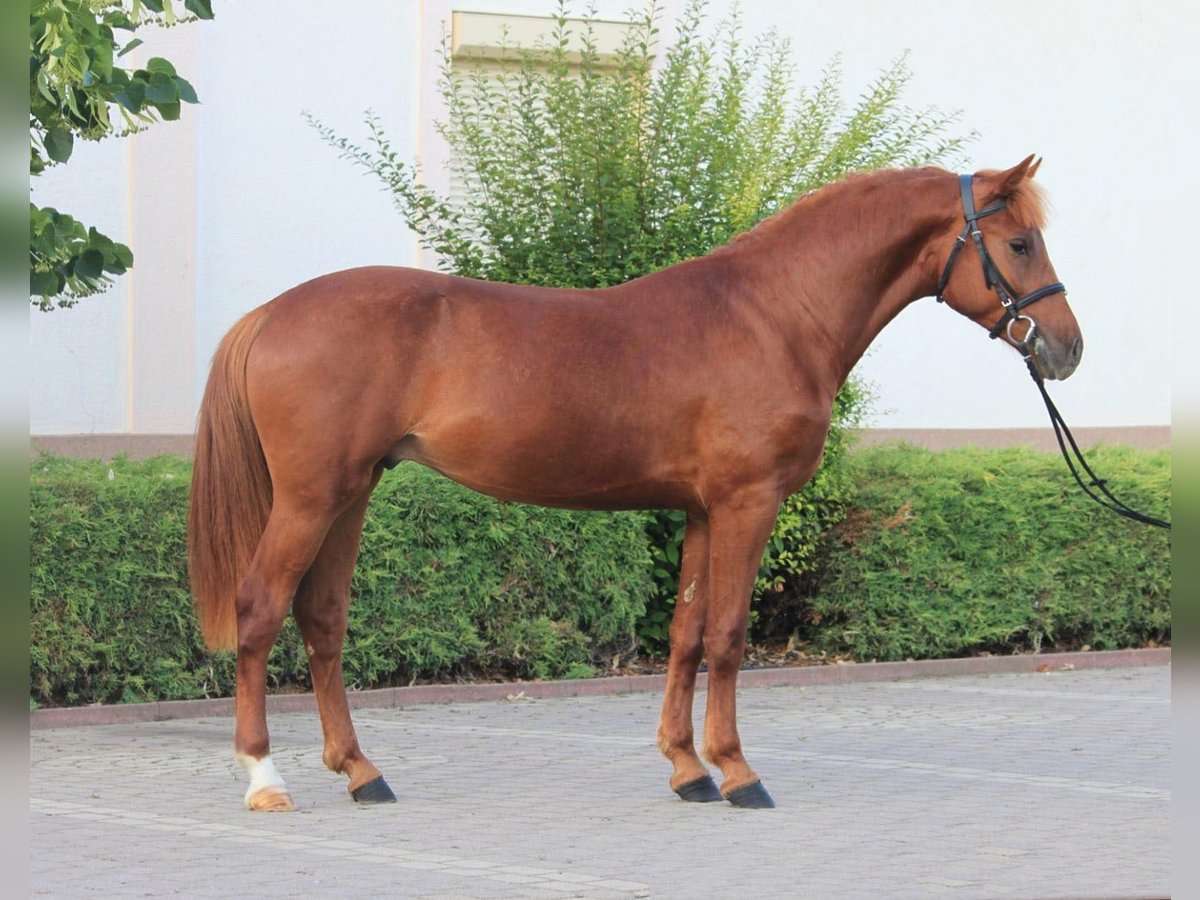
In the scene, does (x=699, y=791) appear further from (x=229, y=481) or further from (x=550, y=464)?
(x=229, y=481)

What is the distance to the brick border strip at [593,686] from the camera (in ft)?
25.0

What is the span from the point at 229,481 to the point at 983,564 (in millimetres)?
5806

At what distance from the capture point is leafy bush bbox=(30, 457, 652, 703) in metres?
7.58

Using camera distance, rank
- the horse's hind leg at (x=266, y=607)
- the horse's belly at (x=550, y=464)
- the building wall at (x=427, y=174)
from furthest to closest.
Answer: the building wall at (x=427, y=174) → the horse's belly at (x=550, y=464) → the horse's hind leg at (x=266, y=607)

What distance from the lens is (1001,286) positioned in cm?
582

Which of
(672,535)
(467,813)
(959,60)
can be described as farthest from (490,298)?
(959,60)

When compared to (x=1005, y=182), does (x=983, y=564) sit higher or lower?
lower

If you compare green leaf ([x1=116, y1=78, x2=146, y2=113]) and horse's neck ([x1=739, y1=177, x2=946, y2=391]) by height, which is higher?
green leaf ([x1=116, y1=78, x2=146, y2=113])

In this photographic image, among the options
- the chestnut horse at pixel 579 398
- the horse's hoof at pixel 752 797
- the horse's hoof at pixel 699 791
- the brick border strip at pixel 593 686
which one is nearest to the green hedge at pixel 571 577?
the brick border strip at pixel 593 686

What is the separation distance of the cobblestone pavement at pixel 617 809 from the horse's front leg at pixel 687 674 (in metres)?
0.13

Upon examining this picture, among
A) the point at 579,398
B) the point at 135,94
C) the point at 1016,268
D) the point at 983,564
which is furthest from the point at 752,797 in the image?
the point at 983,564

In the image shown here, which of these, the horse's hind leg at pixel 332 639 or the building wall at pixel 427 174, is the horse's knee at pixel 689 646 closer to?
the horse's hind leg at pixel 332 639

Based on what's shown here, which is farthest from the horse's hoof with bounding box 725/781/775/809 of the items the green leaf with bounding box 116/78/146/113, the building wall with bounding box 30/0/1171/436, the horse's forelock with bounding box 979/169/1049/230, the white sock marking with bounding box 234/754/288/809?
the building wall with bounding box 30/0/1171/436

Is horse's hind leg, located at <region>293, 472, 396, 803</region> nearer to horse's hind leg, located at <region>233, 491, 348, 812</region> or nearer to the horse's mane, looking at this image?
horse's hind leg, located at <region>233, 491, 348, 812</region>
